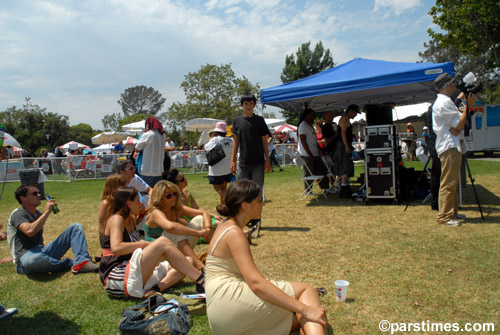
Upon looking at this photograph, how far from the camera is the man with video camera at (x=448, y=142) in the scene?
16.8 feet

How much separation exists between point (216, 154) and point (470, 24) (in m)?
20.8

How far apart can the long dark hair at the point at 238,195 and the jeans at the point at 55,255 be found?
248 centimetres

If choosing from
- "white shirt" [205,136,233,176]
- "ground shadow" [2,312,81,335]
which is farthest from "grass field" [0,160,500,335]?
"white shirt" [205,136,233,176]

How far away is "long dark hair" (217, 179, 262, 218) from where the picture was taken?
2.34 metres

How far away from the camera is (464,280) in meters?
3.27

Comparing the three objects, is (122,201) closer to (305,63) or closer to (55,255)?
(55,255)

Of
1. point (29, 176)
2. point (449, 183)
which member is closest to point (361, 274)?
point (449, 183)

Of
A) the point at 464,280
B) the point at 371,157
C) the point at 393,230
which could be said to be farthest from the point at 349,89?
the point at 464,280

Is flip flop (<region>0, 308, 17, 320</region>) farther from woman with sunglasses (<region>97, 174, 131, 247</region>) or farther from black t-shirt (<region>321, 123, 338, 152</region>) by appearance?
black t-shirt (<region>321, 123, 338, 152</region>)

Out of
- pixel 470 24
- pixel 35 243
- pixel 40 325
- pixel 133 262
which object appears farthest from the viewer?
pixel 470 24

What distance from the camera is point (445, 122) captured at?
17.0ft

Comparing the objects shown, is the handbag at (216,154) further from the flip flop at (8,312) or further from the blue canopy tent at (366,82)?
the flip flop at (8,312)

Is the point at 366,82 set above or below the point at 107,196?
above

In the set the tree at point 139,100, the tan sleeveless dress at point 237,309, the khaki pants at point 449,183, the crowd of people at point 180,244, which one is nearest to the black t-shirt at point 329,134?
the crowd of people at point 180,244
